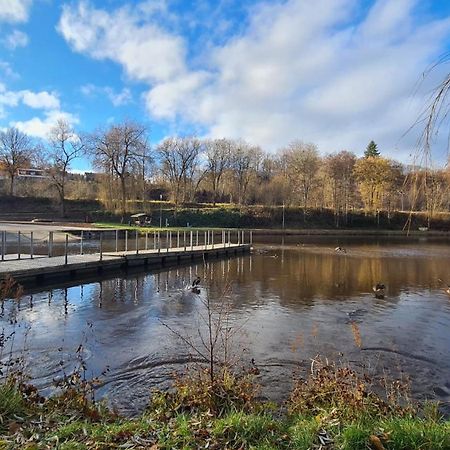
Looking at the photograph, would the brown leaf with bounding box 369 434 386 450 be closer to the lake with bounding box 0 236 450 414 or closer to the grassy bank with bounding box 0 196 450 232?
the lake with bounding box 0 236 450 414

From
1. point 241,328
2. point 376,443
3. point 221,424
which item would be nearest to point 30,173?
point 241,328

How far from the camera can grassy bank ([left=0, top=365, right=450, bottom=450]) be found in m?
4.14

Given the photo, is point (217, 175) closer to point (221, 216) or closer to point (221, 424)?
point (221, 216)

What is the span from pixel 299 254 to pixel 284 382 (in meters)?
27.0

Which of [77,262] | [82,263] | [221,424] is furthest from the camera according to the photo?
[77,262]

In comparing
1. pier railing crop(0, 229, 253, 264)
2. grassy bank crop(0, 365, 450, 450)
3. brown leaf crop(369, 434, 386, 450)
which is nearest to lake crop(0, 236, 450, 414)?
grassy bank crop(0, 365, 450, 450)

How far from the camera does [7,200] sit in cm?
6800

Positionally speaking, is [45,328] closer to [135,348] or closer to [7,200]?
[135,348]

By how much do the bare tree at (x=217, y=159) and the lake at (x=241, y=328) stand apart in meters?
61.1

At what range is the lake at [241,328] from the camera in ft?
29.3

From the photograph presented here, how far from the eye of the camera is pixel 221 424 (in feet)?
15.4

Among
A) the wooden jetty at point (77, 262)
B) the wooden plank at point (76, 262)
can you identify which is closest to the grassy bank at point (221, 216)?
the wooden jetty at point (77, 262)

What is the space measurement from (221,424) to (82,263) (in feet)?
58.0

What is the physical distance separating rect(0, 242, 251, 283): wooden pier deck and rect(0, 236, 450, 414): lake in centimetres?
120
